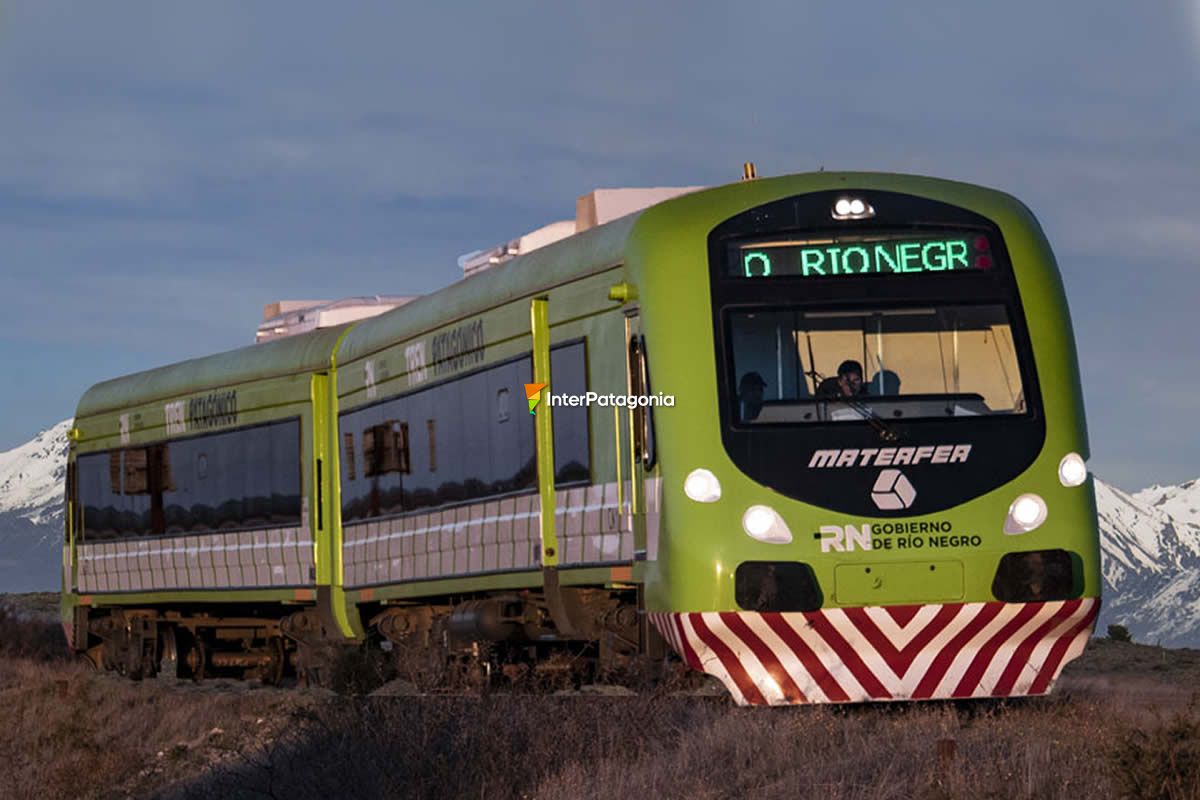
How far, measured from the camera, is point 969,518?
Result: 1352 centimetres

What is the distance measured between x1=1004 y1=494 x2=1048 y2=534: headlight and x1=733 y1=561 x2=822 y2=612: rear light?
1.23 metres

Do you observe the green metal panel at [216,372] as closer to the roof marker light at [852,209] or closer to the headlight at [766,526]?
the roof marker light at [852,209]

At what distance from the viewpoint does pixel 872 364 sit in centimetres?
1391

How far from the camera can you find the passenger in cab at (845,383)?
1382 centimetres

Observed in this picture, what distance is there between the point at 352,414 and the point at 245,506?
10.3ft

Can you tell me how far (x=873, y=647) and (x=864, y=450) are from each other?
1159 mm

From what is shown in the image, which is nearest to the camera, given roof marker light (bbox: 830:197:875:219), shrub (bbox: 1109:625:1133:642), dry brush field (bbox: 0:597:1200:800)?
dry brush field (bbox: 0:597:1200:800)

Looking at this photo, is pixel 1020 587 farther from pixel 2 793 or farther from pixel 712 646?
pixel 2 793

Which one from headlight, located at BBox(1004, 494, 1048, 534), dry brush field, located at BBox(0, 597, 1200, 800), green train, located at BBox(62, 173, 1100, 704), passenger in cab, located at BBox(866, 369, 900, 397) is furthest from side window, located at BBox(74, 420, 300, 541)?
headlight, located at BBox(1004, 494, 1048, 534)

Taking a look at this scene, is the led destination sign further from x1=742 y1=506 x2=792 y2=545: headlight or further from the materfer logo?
x1=742 y1=506 x2=792 y2=545: headlight

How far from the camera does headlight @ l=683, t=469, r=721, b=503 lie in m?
13.6

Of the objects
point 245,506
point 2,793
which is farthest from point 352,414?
point 2,793

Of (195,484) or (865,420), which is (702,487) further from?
(195,484)

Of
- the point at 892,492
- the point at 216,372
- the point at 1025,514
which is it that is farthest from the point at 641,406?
the point at 216,372
